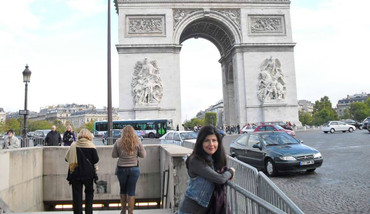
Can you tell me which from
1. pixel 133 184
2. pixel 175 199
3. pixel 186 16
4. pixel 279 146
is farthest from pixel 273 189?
pixel 186 16

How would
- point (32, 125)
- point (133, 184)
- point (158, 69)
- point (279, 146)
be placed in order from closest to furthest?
point (133, 184) → point (279, 146) → point (158, 69) → point (32, 125)

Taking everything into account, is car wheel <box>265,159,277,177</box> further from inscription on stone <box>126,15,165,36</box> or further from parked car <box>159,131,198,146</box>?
inscription on stone <box>126,15,165,36</box>

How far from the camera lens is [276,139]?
832cm

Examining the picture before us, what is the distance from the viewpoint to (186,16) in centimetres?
2823

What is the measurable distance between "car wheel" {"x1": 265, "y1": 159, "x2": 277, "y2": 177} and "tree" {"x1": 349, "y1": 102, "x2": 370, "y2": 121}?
80.1 metres

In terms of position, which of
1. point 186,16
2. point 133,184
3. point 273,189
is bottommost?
point 133,184

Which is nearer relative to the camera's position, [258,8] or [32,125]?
[258,8]

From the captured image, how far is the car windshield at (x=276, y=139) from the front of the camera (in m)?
8.17

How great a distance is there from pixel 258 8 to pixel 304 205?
87.4ft

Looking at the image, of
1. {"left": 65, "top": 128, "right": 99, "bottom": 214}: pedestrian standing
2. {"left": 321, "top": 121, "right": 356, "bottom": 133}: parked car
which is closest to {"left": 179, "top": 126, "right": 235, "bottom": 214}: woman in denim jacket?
{"left": 65, "top": 128, "right": 99, "bottom": 214}: pedestrian standing

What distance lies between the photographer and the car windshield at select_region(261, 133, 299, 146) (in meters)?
8.17

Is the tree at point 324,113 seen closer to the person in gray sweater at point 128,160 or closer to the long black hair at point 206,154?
the person in gray sweater at point 128,160

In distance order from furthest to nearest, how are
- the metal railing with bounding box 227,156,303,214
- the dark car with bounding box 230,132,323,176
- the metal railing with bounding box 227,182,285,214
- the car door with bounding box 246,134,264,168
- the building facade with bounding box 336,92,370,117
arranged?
1. the building facade with bounding box 336,92,370,117
2. the car door with bounding box 246,134,264,168
3. the dark car with bounding box 230,132,323,176
4. the metal railing with bounding box 227,156,303,214
5. the metal railing with bounding box 227,182,285,214

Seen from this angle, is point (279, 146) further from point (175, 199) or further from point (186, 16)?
point (186, 16)
